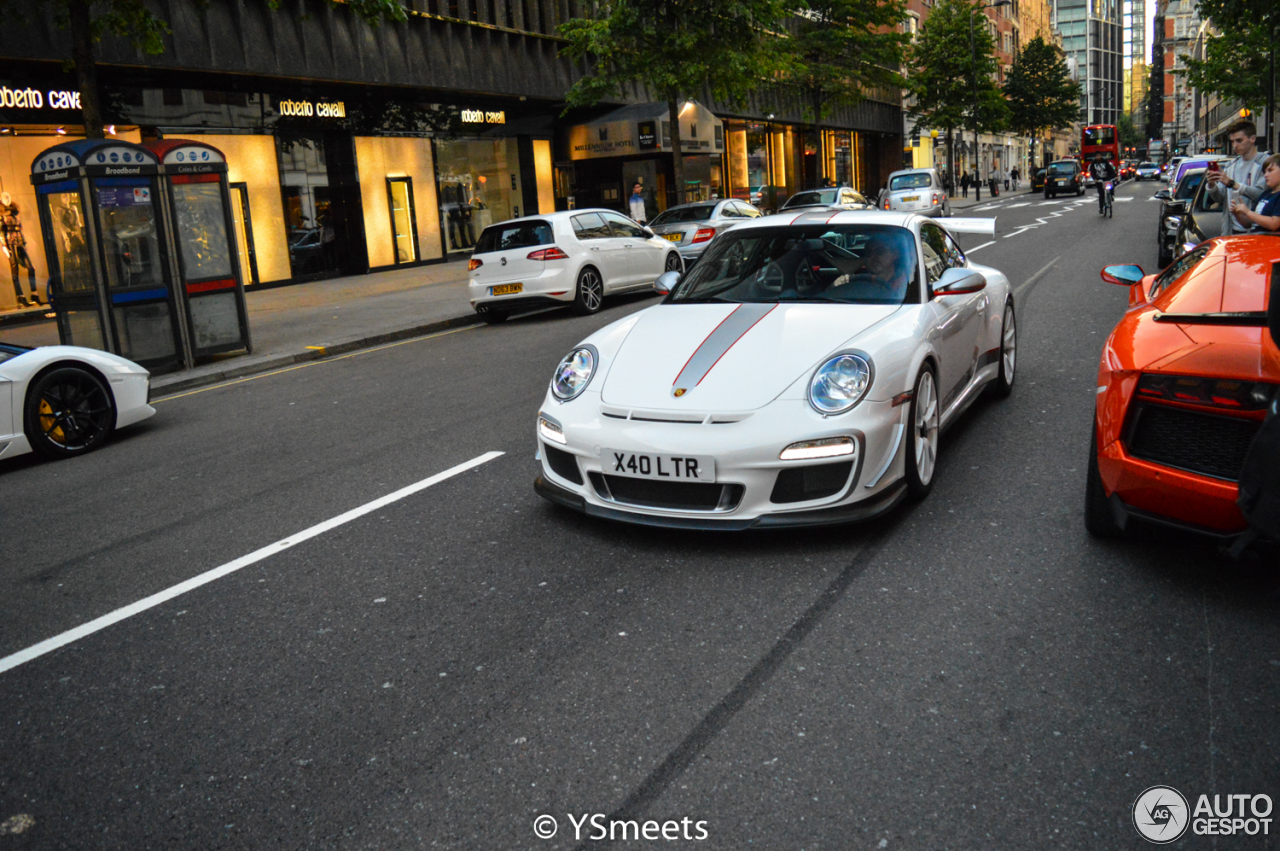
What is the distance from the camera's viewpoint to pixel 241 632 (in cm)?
390

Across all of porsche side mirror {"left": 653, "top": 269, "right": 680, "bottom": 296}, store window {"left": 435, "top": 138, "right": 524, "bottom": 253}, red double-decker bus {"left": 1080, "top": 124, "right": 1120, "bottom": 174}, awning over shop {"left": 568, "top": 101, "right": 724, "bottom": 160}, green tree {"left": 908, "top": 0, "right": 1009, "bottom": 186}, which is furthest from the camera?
red double-decker bus {"left": 1080, "top": 124, "right": 1120, "bottom": 174}

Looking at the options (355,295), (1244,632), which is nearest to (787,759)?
(1244,632)

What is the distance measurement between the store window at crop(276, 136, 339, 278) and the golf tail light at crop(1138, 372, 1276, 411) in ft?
71.2

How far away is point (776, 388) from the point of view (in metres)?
4.43

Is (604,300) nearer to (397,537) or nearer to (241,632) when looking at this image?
(397,537)

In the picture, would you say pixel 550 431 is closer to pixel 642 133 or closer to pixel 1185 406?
pixel 1185 406

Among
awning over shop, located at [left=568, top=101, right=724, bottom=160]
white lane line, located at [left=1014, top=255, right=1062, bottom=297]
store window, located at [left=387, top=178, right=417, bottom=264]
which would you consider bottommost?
white lane line, located at [left=1014, top=255, right=1062, bottom=297]

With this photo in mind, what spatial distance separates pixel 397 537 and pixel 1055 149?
494ft

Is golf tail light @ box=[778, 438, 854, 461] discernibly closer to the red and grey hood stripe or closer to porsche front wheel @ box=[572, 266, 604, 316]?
the red and grey hood stripe

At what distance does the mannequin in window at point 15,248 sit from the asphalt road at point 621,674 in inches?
566

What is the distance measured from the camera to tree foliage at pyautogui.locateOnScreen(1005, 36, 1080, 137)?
254ft

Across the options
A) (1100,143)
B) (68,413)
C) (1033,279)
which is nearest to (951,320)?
(68,413)

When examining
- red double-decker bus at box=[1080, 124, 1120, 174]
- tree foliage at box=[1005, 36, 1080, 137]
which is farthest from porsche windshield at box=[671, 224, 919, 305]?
tree foliage at box=[1005, 36, 1080, 137]

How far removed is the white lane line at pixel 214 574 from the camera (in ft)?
12.7
